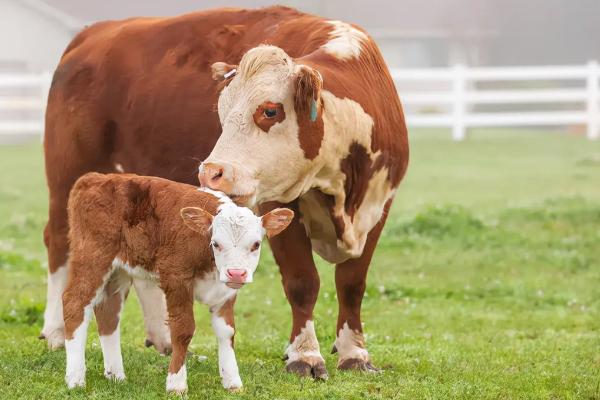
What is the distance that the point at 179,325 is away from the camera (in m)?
5.91

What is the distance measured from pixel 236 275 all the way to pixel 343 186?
5.53ft

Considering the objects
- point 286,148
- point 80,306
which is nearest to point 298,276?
point 286,148

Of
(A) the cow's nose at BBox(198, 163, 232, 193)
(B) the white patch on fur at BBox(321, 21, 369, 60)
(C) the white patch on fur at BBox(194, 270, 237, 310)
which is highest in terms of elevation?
(B) the white patch on fur at BBox(321, 21, 369, 60)

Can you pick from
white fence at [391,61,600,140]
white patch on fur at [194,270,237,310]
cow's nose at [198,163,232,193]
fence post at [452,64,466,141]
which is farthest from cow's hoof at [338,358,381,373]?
fence post at [452,64,466,141]

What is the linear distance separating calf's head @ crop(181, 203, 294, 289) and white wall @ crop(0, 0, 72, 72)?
4330 cm

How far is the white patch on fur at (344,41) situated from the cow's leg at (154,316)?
2.00m

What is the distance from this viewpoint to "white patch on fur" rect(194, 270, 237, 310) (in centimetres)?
588

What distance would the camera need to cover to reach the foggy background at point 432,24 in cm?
4941

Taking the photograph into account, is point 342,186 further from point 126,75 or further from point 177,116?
point 126,75

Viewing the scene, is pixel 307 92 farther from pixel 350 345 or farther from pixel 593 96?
pixel 593 96

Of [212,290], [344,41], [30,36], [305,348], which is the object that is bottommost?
[30,36]

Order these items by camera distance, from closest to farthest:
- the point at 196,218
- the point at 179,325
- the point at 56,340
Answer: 1. the point at 196,218
2. the point at 179,325
3. the point at 56,340

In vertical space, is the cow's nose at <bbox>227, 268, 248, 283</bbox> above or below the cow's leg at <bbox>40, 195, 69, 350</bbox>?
above

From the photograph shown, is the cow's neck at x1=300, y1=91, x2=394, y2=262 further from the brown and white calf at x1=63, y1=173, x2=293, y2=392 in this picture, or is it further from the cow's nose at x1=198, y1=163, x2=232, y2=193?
the brown and white calf at x1=63, y1=173, x2=293, y2=392
